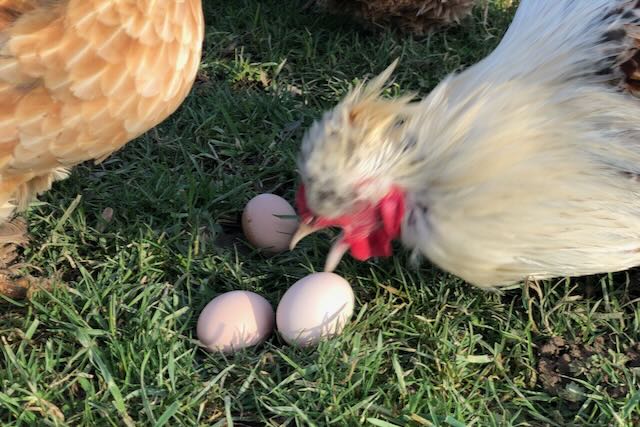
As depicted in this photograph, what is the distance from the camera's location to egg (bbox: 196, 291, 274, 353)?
1744 millimetres

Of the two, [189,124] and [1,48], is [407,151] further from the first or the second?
[189,124]

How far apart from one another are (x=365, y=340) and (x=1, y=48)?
110 cm

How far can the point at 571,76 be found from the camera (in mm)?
1743

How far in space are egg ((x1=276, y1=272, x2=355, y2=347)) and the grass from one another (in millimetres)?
43

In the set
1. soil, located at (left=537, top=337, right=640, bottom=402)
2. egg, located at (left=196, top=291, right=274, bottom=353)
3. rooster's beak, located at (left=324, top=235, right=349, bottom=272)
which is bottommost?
soil, located at (left=537, top=337, right=640, bottom=402)

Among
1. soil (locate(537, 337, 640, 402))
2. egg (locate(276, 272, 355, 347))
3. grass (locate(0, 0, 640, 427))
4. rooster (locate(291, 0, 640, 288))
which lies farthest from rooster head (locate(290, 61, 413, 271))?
soil (locate(537, 337, 640, 402))

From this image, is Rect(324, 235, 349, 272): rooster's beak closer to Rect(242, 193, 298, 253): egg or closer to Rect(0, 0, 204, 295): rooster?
Rect(242, 193, 298, 253): egg

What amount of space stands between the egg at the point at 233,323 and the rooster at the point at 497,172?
9.2 inches

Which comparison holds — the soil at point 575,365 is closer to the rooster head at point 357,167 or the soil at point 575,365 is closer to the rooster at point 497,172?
the rooster at point 497,172

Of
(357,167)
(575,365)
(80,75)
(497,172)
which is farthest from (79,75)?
(575,365)

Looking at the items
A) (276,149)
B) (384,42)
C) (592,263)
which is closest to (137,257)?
(276,149)

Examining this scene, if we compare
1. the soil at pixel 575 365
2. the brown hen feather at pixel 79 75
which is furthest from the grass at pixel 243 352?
the brown hen feather at pixel 79 75

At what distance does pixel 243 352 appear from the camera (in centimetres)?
175

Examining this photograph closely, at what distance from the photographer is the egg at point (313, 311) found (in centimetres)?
172
